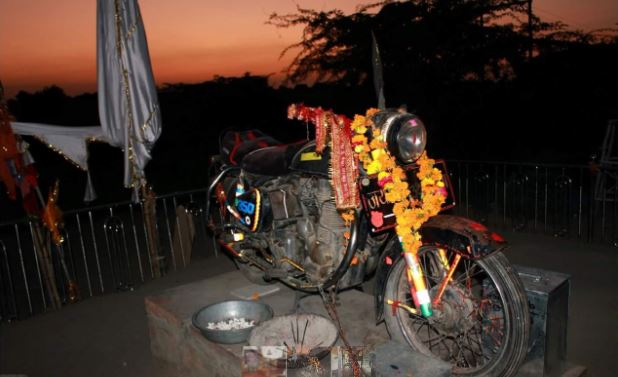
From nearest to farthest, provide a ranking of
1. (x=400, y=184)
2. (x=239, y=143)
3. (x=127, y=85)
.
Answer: (x=400, y=184) < (x=239, y=143) < (x=127, y=85)

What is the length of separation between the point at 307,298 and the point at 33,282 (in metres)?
4.27

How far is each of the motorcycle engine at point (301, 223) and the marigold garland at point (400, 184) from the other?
0.45 m

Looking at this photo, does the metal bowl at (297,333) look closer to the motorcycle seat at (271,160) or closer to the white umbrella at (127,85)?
the motorcycle seat at (271,160)

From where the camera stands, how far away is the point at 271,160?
12.1 feet

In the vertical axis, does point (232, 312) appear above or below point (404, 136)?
below

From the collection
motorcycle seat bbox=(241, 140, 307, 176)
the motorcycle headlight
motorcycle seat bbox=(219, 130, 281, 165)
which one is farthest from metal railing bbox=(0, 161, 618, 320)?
the motorcycle headlight

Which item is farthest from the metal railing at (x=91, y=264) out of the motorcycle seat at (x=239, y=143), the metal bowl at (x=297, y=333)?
the metal bowl at (x=297, y=333)

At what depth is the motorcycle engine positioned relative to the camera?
3363 millimetres

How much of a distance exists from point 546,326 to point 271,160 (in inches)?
84.9

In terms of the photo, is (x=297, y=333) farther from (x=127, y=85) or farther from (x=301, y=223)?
(x=127, y=85)

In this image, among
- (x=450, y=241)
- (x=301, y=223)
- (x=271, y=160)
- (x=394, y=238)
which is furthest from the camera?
(x=271, y=160)

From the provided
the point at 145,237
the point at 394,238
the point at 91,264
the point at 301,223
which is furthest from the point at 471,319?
the point at 91,264

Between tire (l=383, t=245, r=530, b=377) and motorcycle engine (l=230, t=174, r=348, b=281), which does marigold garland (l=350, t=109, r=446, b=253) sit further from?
motorcycle engine (l=230, t=174, r=348, b=281)

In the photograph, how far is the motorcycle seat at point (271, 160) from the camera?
3485mm
